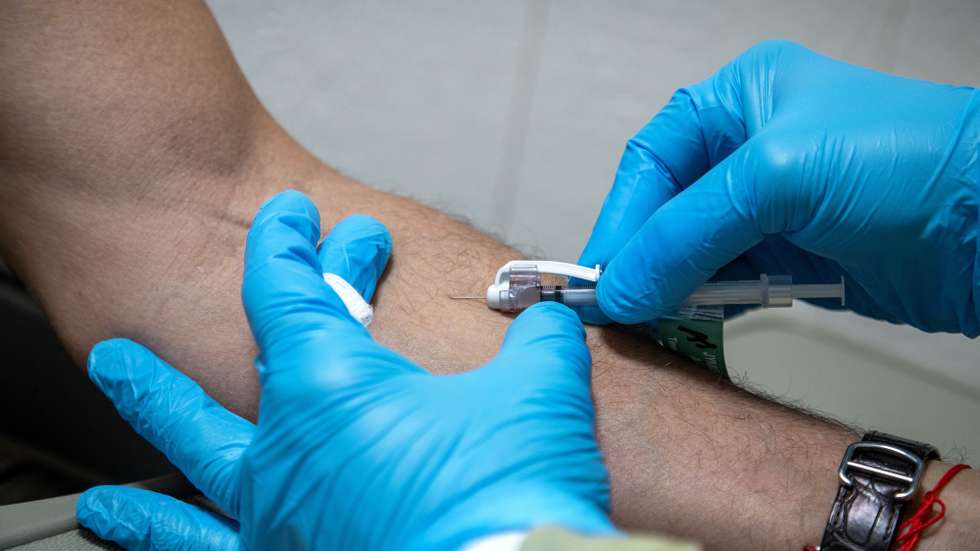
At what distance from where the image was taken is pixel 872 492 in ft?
3.50

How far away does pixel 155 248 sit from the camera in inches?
48.9

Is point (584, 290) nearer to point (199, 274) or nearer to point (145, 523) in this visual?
point (199, 274)

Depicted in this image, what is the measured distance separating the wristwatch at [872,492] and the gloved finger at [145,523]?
0.89 metres

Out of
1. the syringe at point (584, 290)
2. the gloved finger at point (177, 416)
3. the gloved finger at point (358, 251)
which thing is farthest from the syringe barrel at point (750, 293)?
the gloved finger at point (177, 416)

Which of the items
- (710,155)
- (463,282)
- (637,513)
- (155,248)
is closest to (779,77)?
(710,155)

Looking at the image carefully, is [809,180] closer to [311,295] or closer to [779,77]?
[779,77]

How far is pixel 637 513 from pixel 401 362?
43cm

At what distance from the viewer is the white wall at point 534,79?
2223mm

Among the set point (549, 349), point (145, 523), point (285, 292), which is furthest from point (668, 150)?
point (145, 523)

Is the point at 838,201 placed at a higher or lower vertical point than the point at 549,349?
higher

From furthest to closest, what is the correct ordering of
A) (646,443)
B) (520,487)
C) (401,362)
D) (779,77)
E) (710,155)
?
1. (710,155)
2. (779,77)
3. (646,443)
4. (401,362)
5. (520,487)

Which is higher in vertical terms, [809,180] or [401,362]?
[809,180]

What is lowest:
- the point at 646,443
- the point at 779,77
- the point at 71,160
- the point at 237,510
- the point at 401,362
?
the point at 237,510

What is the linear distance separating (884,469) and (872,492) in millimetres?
38
